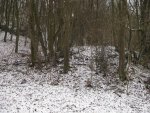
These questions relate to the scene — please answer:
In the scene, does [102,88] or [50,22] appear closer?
[102,88]

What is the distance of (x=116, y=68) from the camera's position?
1692 centimetres

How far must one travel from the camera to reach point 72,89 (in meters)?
13.6

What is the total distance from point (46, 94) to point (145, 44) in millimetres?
8369

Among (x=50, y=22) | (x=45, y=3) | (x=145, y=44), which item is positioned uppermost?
(x=45, y=3)

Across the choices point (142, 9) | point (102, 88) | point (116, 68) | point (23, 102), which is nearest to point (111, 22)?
point (142, 9)

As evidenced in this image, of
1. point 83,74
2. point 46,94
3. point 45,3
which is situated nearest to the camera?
point 46,94

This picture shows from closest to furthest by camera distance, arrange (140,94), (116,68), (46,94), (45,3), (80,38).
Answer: (46,94) < (140,94) < (116,68) < (45,3) < (80,38)

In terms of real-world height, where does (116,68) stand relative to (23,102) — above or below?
above

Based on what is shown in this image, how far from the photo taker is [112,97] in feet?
42.2

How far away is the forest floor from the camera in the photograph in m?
11.3

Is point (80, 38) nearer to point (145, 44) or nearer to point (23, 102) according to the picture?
point (145, 44)

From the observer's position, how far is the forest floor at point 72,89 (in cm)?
1127

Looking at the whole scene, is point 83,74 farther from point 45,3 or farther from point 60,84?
point 45,3

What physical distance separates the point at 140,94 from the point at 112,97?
72.2 inches
